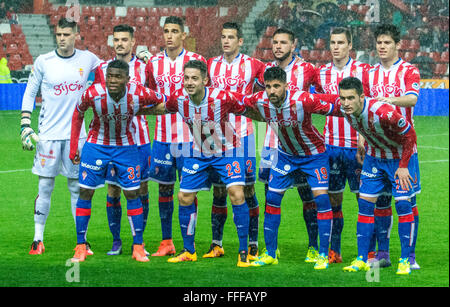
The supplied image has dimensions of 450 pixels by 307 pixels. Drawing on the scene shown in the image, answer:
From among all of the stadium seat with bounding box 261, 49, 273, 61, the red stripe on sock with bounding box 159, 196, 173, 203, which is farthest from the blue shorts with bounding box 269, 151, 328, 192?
the stadium seat with bounding box 261, 49, 273, 61

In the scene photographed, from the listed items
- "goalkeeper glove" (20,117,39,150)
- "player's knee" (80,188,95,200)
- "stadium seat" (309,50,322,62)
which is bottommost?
"player's knee" (80,188,95,200)

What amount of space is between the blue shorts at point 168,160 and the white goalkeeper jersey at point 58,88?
68 centimetres

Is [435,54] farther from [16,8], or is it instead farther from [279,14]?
[16,8]

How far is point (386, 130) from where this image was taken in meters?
5.61

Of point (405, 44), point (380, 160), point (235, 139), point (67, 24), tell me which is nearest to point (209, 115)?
point (235, 139)

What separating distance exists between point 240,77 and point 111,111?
45.7 inches

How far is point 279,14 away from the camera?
2497 centimetres

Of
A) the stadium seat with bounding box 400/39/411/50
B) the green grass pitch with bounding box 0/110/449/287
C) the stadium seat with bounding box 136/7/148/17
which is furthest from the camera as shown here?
the stadium seat with bounding box 136/7/148/17

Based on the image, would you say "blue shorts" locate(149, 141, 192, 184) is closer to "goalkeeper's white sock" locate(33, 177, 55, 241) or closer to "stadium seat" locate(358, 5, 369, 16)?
"goalkeeper's white sock" locate(33, 177, 55, 241)

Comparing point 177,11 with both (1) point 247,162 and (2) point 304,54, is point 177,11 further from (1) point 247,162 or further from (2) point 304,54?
(1) point 247,162

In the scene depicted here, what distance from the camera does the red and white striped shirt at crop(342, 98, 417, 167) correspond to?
5.52 m

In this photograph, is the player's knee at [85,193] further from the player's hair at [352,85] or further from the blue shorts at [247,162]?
the player's hair at [352,85]

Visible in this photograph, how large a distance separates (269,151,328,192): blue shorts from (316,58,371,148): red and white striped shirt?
0.38 meters

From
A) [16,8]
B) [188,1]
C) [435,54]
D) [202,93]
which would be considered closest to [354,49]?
[435,54]
